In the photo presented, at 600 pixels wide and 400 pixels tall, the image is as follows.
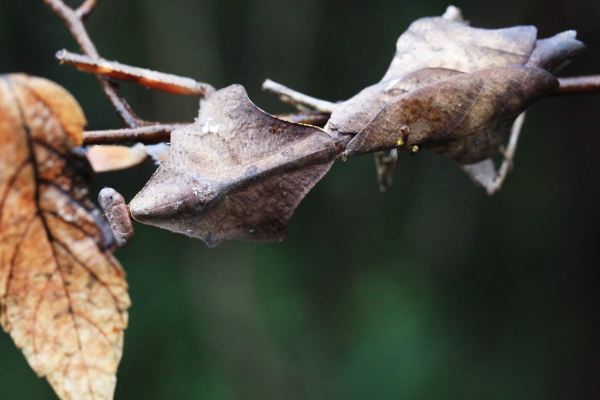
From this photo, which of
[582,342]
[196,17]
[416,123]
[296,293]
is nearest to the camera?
[416,123]

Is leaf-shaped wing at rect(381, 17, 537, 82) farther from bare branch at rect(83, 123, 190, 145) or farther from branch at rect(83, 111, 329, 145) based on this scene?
bare branch at rect(83, 123, 190, 145)

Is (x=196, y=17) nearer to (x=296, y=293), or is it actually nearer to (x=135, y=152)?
(x=296, y=293)

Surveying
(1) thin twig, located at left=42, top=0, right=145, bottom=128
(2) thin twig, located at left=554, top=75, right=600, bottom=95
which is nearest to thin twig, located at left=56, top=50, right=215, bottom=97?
(1) thin twig, located at left=42, top=0, right=145, bottom=128

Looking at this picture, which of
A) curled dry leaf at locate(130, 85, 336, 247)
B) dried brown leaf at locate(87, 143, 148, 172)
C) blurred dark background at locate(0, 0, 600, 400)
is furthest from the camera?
blurred dark background at locate(0, 0, 600, 400)

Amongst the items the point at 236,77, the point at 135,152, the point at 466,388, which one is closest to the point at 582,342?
the point at 466,388

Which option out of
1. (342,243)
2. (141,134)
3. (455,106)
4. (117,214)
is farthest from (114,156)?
(342,243)

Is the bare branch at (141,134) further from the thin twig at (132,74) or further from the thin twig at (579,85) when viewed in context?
the thin twig at (579,85)
